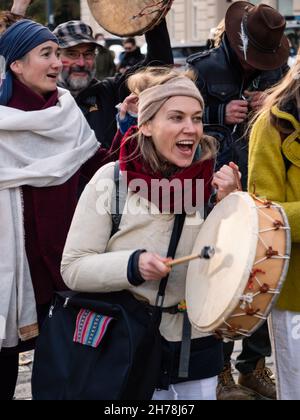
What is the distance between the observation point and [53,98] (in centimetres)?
422

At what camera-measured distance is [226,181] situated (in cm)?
326

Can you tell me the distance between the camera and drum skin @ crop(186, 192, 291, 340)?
2.91m

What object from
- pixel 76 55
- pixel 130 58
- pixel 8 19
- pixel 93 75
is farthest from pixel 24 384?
pixel 130 58

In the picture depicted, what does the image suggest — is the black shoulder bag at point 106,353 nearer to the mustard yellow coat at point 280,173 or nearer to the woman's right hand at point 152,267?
the woman's right hand at point 152,267

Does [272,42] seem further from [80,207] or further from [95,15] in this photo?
[80,207]

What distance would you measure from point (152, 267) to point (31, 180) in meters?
1.22

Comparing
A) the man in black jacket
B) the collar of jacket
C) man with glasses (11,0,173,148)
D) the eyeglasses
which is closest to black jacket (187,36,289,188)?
the man in black jacket

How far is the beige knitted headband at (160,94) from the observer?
3.28 meters

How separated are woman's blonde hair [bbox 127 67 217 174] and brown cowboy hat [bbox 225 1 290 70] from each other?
145cm

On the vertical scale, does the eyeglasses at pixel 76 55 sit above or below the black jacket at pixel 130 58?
above

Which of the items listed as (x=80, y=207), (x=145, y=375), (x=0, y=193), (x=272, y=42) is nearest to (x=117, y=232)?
(x=80, y=207)

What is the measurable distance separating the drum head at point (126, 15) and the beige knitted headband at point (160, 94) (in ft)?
4.70

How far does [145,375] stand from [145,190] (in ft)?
2.05

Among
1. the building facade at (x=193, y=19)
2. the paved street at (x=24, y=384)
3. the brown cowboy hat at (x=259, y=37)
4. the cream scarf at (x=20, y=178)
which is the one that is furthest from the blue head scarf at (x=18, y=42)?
the building facade at (x=193, y=19)
